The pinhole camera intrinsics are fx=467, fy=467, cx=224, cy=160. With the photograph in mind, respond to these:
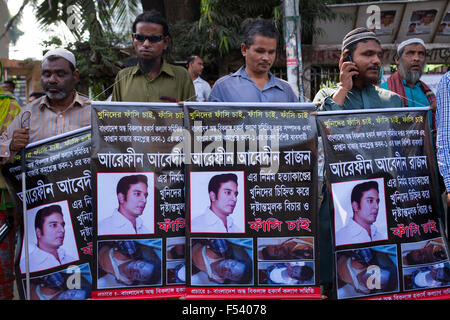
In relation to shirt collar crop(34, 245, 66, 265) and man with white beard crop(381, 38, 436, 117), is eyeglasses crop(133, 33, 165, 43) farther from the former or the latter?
man with white beard crop(381, 38, 436, 117)

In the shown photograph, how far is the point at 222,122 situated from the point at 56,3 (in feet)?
25.6

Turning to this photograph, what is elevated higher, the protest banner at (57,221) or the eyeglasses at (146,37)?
the eyeglasses at (146,37)

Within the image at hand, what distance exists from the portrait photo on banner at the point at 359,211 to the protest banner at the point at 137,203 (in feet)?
3.53

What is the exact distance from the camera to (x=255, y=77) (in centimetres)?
371

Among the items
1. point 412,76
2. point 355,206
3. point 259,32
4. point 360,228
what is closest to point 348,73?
point 259,32

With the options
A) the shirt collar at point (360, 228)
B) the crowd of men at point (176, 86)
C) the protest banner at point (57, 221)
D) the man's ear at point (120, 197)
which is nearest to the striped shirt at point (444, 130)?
the crowd of men at point (176, 86)

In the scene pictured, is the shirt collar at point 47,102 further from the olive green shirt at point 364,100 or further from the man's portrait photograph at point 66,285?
the olive green shirt at point 364,100

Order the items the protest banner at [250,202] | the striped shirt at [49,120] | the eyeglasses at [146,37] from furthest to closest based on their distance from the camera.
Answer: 1. the eyeglasses at [146,37]
2. the striped shirt at [49,120]
3. the protest banner at [250,202]

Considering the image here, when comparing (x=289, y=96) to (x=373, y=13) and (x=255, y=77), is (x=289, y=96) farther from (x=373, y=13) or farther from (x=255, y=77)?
(x=373, y=13)

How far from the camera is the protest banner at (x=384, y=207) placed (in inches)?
126

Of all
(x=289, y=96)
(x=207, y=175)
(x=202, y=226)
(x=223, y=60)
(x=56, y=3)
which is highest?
(x=56, y=3)

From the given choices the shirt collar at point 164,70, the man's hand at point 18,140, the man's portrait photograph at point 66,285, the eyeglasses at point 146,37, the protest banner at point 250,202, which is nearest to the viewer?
the protest banner at point 250,202

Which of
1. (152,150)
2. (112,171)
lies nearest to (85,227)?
(112,171)

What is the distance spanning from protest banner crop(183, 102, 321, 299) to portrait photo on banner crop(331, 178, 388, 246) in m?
0.17
